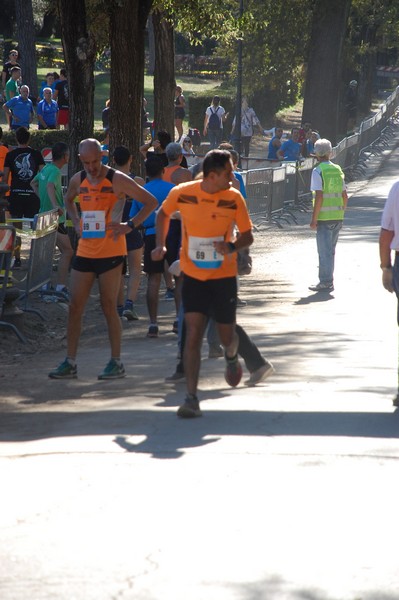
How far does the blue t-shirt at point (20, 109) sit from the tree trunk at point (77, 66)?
13331 mm

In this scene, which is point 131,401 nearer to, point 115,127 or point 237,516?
point 237,516

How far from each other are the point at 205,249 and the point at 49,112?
1024 inches

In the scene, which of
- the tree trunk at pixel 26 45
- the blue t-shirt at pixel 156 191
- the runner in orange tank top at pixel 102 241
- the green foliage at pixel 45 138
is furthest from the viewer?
the tree trunk at pixel 26 45

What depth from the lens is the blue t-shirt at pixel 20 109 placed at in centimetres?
3092

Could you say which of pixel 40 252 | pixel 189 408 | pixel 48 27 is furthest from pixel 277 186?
pixel 48 27

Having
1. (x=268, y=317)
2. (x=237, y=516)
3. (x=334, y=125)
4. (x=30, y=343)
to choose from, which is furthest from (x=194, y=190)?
(x=334, y=125)

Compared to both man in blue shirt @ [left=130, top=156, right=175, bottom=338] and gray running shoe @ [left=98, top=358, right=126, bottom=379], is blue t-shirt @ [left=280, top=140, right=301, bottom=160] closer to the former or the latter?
man in blue shirt @ [left=130, top=156, right=175, bottom=338]

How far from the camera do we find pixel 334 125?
40219mm

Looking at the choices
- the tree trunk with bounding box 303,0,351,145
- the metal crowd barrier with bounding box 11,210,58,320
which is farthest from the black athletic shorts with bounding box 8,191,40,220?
the tree trunk with bounding box 303,0,351,145

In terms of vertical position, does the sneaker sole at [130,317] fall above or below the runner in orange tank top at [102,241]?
below

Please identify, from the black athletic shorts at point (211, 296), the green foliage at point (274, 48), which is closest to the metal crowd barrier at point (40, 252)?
the black athletic shorts at point (211, 296)

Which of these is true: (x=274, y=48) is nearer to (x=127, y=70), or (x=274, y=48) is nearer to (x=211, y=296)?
(x=127, y=70)

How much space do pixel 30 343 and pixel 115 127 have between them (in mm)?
6431

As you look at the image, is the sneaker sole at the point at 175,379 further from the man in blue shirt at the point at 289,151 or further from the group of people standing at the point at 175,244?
the man in blue shirt at the point at 289,151
